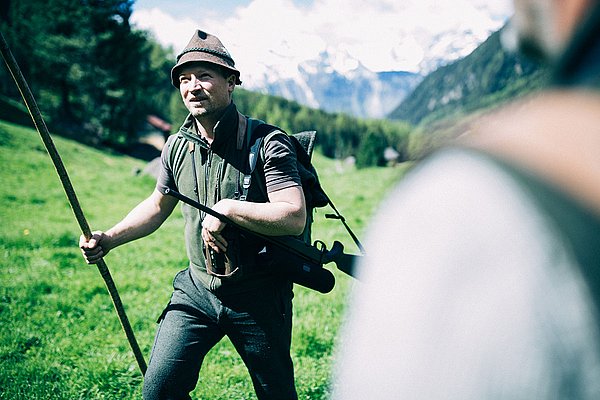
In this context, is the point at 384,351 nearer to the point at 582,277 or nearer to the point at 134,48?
the point at 582,277

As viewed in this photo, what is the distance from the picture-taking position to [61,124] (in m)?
43.9

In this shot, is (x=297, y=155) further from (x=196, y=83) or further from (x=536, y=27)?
(x=536, y=27)

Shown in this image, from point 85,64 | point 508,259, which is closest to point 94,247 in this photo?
point 508,259

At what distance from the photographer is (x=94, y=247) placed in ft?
10.5

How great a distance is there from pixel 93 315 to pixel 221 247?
4.87m


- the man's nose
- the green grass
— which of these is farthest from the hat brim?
the green grass

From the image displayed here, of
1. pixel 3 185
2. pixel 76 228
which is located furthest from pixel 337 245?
pixel 3 185

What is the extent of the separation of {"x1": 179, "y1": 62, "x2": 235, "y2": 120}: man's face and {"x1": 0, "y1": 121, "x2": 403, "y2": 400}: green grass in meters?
1.82

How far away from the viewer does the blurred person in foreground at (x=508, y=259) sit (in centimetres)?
46

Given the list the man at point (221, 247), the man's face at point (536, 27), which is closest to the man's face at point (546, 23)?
the man's face at point (536, 27)

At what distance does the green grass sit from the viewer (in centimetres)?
486

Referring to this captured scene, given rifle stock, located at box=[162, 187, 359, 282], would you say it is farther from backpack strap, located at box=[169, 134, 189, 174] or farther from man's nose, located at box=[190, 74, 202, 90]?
man's nose, located at box=[190, 74, 202, 90]

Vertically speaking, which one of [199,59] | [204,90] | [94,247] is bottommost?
[94,247]

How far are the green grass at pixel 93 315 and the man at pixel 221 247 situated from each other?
1.47 m
